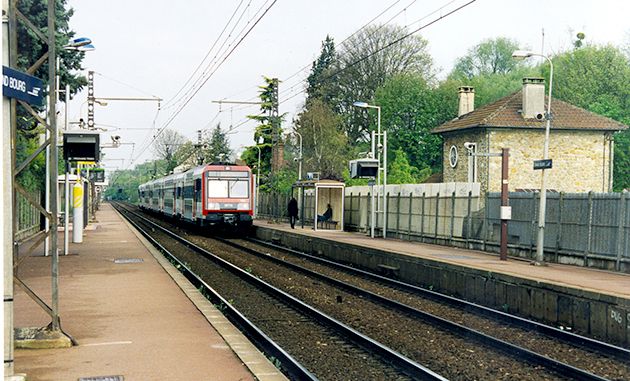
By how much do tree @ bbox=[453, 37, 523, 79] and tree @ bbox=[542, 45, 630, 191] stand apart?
13047 mm

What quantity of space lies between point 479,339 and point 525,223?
12621 millimetres

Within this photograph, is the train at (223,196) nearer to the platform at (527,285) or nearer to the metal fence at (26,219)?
the metal fence at (26,219)

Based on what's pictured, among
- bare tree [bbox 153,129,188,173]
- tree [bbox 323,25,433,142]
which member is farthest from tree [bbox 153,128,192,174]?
tree [bbox 323,25,433,142]

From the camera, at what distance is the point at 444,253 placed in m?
24.9

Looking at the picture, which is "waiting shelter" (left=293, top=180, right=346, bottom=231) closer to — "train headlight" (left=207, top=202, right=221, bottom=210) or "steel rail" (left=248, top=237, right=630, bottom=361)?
"train headlight" (left=207, top=202, right=221, bottom=210)

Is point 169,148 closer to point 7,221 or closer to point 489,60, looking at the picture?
point 489,60

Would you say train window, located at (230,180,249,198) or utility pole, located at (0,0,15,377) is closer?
utility pole, located at (0,0,15,377)

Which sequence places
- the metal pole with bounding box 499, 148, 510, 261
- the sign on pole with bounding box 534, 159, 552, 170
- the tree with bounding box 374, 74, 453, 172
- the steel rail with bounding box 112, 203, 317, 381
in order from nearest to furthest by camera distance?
the steel rail with bounding box 112, 203, 317, 381
the sign on pole with bounding box 534, 159, 552, 170
the metal pole with bounding box 499, 148, 510, 261
the tree with bounding box 374, 74, 453, 172

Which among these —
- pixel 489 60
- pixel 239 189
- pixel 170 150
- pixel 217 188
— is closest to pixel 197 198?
pixel 217 188

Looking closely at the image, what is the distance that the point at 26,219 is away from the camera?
108ft

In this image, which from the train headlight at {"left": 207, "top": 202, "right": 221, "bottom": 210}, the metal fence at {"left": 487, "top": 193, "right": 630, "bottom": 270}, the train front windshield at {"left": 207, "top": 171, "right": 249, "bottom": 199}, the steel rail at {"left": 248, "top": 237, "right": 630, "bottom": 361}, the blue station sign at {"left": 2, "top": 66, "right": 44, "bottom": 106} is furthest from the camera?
the train front windshield at {"left": 207, "top": 171, "right": 249, "bottom": 199}

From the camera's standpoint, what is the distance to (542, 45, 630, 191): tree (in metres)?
58.9

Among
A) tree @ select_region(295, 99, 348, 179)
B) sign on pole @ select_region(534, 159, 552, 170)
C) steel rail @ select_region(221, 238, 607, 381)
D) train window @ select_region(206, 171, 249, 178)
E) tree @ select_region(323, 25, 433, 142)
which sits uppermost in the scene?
tree @ select_region(323, 25, 433, 142)

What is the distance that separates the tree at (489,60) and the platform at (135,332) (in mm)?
64145
